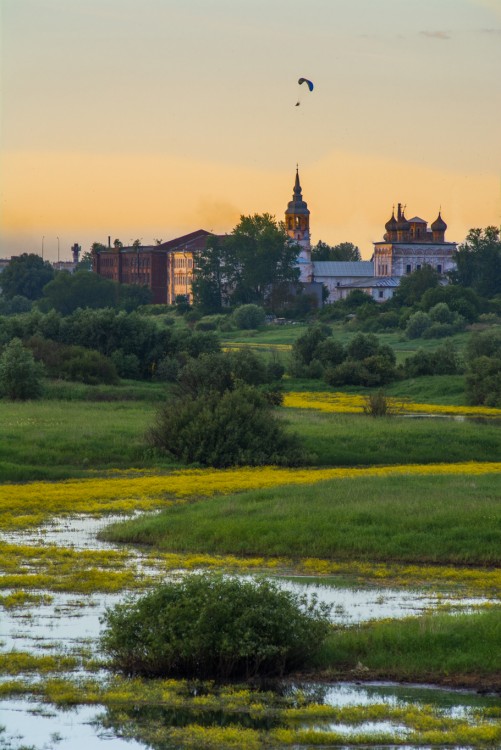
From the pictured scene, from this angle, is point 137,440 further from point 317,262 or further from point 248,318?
point 317,262

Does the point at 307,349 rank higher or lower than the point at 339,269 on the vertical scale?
lower

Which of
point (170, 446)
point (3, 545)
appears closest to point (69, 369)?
point (170, 446)

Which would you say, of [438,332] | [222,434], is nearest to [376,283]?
[438,332]

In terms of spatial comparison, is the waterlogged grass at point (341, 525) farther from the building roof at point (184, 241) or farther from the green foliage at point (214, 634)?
the building roof at point (184, 241)

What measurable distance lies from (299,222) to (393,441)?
131250mm

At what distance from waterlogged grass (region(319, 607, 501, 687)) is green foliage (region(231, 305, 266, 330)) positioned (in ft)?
309

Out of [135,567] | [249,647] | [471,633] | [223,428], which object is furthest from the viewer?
[223,428]

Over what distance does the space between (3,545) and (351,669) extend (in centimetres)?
954

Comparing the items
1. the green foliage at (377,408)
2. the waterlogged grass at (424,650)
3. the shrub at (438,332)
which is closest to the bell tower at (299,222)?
the shrub at (438,332)

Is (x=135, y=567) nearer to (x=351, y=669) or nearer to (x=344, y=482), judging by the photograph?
(x=351, y=669)

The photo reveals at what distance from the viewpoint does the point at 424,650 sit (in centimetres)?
1630

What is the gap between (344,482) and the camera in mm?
30000

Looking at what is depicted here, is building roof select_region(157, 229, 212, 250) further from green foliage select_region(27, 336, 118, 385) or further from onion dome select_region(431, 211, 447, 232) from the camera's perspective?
green foliage select_region(27, 336, 118, 385)

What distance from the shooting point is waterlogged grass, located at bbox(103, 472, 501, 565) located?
23.4 metres
